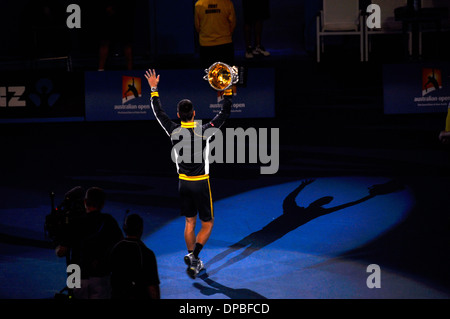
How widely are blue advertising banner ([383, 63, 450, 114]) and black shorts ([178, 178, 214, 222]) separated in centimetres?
709

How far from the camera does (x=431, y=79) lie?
1528 cm

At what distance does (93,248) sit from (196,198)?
246 centimetres

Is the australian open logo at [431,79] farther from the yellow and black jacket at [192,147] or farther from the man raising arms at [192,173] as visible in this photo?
the yellow and black jacket at [192,147]

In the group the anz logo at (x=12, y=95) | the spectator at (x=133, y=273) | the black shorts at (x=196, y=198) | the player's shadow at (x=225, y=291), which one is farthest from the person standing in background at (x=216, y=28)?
the spectator at (x=133, y=273)

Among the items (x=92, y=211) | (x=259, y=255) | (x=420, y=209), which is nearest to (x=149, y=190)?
(x=259, y=255)

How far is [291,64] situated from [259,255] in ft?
28.0

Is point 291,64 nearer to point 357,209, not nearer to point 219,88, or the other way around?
point 357,209

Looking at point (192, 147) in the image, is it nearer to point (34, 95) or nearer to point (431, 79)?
point (431, 79)

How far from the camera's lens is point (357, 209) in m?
11.7

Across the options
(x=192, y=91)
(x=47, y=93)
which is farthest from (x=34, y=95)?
Result: (x=192, y=91)

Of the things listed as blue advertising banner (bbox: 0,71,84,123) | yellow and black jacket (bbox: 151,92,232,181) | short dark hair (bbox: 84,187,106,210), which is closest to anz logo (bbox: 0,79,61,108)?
blue advertising banner (bbox: 0,71,84,123)
